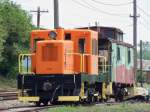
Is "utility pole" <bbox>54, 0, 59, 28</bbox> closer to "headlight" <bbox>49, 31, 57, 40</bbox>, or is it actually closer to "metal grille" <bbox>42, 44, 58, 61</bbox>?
"headlight" <bbox>49, 31, 57, 40</bbox>

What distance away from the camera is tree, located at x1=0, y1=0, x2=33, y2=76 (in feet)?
193

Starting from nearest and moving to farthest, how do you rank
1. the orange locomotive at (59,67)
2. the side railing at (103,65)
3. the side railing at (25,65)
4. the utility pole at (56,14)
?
the orange locomotive at (59,67)
the side railing at (25,65)
the side railing at (103,65)
the utility pole at (56,14)

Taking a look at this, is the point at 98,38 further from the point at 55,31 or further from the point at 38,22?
the point at 38,22

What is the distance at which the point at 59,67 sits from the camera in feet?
81.4

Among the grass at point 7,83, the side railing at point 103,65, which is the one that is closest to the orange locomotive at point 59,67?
the side railing at point 103,65

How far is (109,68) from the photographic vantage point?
28.5m

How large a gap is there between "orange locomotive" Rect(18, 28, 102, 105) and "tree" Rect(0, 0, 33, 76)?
106ft

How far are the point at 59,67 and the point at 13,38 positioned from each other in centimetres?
3564

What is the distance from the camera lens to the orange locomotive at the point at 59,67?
24406 mm

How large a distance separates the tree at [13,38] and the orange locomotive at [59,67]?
32.4 metres

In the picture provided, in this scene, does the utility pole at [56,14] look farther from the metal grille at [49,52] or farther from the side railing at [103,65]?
the metal grille at [49,52]

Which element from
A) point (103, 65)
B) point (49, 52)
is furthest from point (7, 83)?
point (49, 52)

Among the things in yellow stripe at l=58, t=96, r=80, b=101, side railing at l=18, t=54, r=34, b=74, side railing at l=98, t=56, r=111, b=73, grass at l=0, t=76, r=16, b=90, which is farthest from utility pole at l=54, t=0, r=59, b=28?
grass at l=0, t=76, r=16, b=90

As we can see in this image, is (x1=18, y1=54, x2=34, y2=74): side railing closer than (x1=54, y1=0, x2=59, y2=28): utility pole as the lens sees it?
Yes
